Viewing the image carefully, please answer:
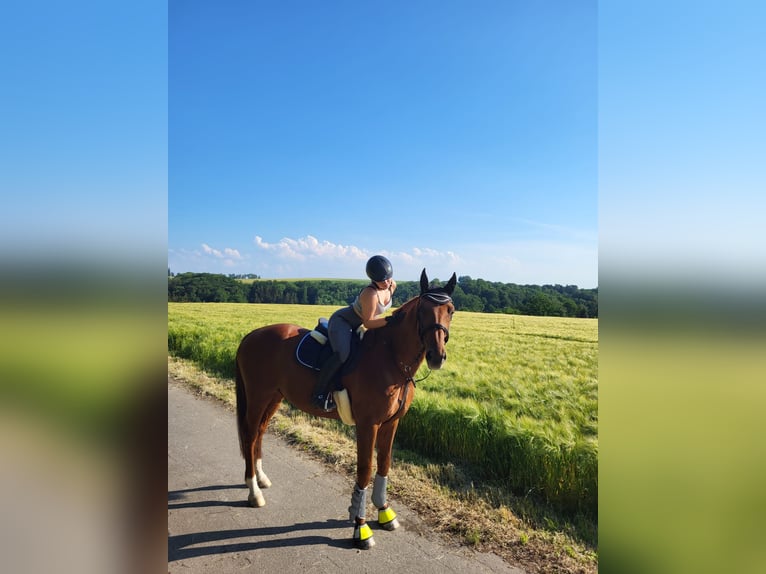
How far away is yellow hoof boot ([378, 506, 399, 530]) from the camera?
4.20 meters

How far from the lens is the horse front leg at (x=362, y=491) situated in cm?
393

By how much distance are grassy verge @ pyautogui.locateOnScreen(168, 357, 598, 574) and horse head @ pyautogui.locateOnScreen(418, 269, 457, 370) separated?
6.70 feet

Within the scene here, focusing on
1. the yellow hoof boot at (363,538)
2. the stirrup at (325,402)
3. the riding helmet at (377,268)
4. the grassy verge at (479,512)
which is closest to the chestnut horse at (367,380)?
the yellow hoof boot at (363,538)

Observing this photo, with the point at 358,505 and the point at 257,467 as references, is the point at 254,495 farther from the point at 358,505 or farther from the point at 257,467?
the point at 358,505

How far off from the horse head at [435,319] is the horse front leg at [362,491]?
113cm

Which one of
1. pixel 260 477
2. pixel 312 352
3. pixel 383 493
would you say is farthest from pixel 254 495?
pixel 312 352

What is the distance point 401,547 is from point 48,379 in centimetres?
388

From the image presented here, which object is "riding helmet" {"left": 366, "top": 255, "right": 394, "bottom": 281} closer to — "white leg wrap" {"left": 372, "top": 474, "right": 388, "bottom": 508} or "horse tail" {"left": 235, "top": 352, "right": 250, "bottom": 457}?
"white leg wrap" {"left": 372, "top": 474, "right": 388, "bottom": 508}

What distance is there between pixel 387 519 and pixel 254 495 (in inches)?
62.0

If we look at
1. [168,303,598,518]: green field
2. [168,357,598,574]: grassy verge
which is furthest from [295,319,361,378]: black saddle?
[168,303,598,518]: green field

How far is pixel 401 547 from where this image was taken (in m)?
3.95

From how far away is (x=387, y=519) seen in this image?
4.20 meters

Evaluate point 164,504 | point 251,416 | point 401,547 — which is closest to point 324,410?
point 251,416

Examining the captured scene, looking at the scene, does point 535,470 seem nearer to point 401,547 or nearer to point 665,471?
point 401,547
